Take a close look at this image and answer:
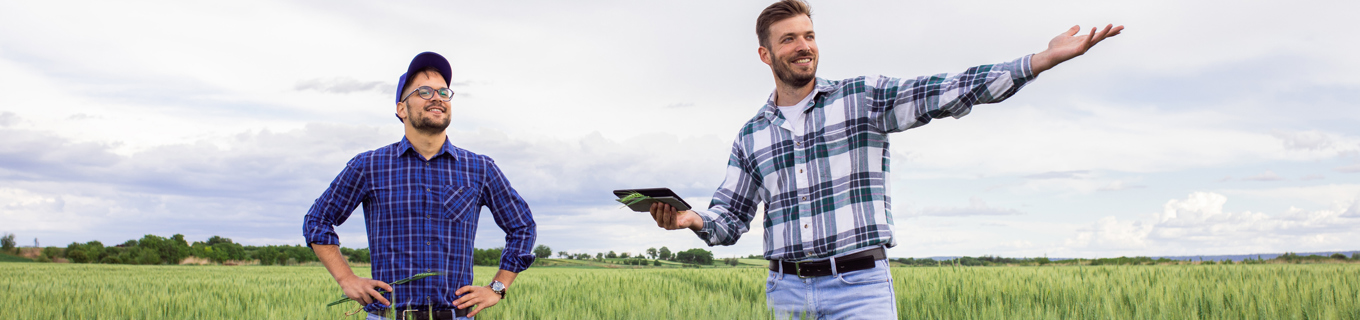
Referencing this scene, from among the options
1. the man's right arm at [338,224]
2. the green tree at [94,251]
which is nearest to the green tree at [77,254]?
the green tree at [94,251]

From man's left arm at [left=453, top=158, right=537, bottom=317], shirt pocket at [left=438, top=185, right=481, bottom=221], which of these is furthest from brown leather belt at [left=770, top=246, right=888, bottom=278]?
shirt pocket at [left=438, top=185, right=481, bottom=221]

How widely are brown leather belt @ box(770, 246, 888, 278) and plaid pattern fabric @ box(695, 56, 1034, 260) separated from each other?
57 mm

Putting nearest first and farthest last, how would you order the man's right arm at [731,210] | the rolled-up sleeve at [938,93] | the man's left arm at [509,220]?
the rolled-up sleeve at [938,93]
the man's left arm at [509,220]
the man's right arm at [731,210]

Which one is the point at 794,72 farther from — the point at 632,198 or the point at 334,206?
the point at 334,206

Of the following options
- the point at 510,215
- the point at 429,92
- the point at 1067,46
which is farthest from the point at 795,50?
the point at 429,92

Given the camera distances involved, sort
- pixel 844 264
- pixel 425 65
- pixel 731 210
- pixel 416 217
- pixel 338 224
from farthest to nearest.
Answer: pixel 731 210 → pixel 425 65 → pixel 338 224 → pixel 416 217 → pixel 844 264

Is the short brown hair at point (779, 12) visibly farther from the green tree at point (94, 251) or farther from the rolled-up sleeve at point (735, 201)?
the green tree at point (94, 251)

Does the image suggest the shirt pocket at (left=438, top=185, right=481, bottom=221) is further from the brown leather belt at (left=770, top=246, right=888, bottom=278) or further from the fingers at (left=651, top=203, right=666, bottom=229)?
the brown leather belt at (left=770, top=246, right=888, bottom=278)

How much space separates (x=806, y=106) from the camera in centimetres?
317

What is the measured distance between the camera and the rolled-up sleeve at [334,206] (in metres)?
2.90

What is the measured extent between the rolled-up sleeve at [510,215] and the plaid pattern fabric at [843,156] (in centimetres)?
85

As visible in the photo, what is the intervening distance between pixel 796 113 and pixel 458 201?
5.47ft

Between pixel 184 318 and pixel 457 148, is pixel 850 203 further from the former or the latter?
pixel 184 318

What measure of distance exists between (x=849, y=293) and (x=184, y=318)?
529 cm
